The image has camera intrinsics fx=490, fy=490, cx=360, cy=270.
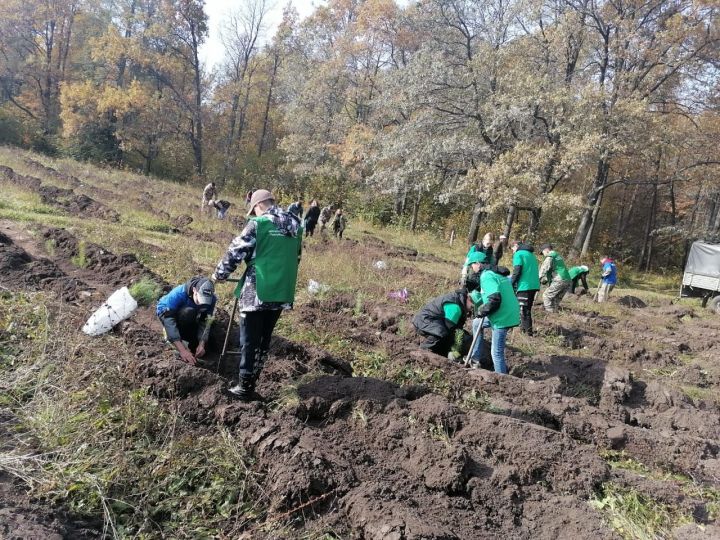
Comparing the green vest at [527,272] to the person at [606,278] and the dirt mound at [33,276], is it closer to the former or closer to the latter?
the person at [606,278]

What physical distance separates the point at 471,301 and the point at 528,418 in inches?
71.2

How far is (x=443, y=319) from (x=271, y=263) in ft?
9.57

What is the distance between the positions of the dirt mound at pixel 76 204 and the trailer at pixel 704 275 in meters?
16.6

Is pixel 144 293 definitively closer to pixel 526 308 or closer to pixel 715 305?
pixel 526 308

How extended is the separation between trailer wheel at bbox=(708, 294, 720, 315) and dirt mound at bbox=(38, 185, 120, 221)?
1662 cm

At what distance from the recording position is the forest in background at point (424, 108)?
17453 millimetres

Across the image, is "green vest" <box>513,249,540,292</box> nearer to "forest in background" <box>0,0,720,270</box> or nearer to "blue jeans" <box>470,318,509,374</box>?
"blue jeans" <box>470,318,509,374</box>

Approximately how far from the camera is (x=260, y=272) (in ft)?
12.9

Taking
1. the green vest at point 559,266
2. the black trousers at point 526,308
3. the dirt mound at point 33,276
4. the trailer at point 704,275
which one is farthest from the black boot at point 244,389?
the trailer at point 704,275

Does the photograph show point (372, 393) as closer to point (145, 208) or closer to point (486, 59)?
point (145, 208)

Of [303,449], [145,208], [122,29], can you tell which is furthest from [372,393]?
[122,29]

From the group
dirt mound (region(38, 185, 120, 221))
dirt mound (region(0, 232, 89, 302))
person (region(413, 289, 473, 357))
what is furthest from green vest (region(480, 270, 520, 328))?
dirt mound (region(38, 185, 120, 221))

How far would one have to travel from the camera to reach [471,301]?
607 centimetres

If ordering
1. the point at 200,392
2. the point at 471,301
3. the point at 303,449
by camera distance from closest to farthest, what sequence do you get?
1. the point at 303,449
2. the point at 200,392
3. the point at 471,301
